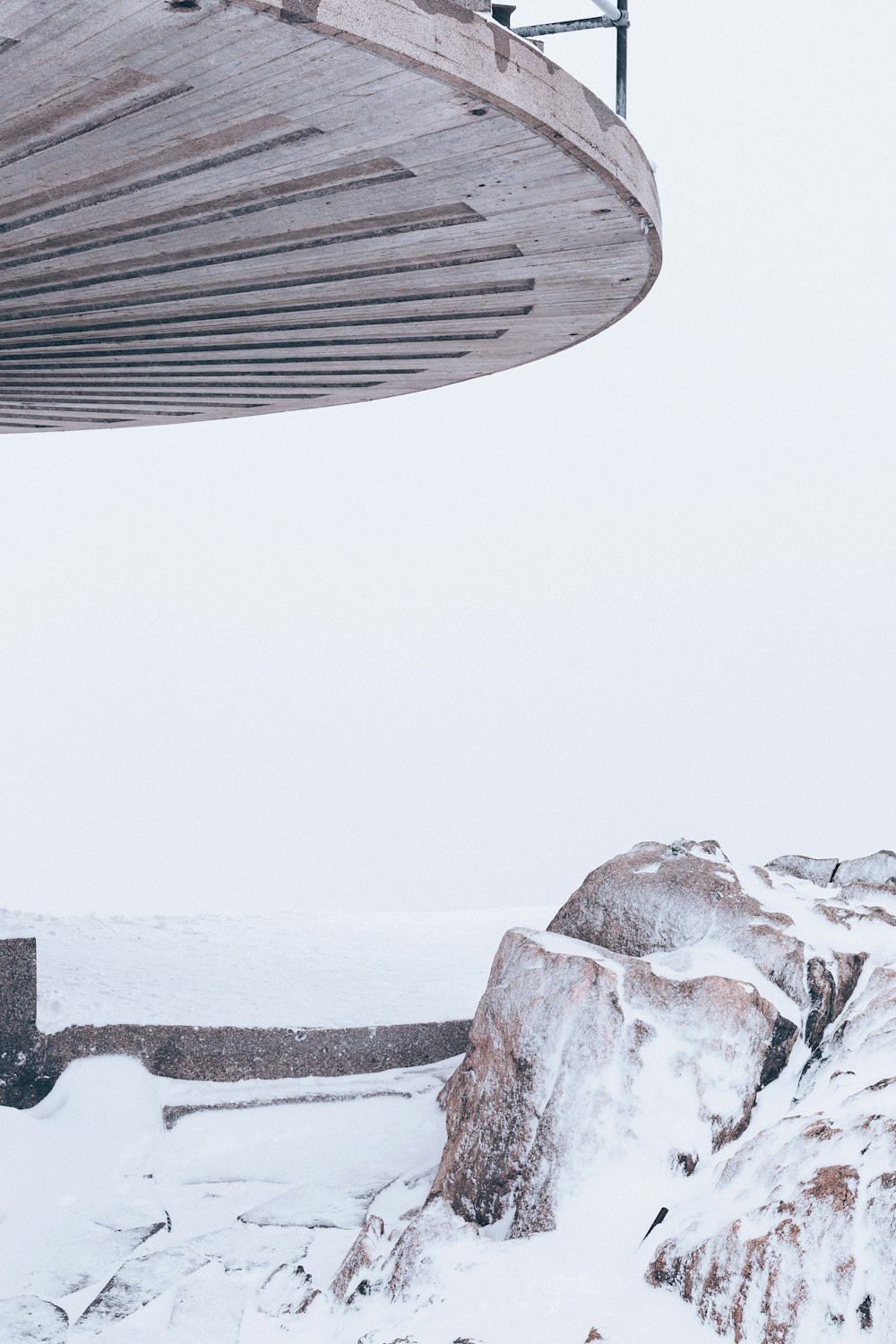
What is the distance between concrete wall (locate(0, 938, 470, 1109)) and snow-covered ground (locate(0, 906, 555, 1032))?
0.27ft

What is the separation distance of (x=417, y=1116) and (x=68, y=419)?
5.01 meters

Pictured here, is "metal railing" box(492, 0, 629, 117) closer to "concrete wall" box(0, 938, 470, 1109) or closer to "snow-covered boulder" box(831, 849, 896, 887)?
"snow-covered boulder" box(831, 849, 896, 887)

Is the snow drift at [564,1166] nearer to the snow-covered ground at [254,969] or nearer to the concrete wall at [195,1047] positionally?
the concrete wall at [195,1047]

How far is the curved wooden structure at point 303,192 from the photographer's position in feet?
11.0

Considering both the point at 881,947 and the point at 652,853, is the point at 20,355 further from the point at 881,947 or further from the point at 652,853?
the point at 881,947

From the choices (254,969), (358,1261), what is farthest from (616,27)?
(254,969)

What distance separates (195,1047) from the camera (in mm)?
6820

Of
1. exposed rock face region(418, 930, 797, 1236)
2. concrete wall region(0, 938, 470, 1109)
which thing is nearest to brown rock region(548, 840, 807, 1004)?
exposed rock face region(418, 930, 797, 1236)

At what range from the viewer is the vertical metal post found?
14.7 ft

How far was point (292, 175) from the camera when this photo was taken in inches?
161

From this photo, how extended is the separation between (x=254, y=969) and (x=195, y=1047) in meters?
1.77

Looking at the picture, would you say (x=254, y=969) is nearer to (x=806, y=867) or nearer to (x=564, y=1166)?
(x=806, y=867)

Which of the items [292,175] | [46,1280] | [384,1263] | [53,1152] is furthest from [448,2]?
[53,1152]

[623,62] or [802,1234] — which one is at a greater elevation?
[623,62]
